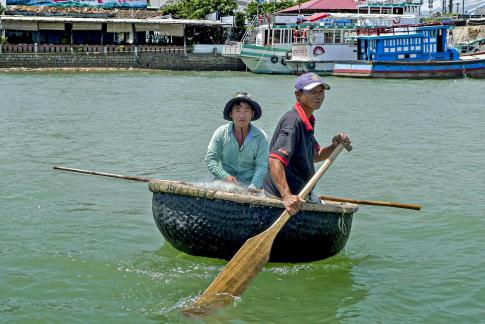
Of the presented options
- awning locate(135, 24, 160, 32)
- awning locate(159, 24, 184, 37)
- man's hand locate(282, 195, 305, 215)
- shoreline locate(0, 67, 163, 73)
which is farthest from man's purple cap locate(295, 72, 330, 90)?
awning locate(135, 24, 160, 32)

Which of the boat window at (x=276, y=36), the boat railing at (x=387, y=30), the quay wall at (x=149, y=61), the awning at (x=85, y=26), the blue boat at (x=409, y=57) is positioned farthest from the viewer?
the awning at (x=85, y=26)

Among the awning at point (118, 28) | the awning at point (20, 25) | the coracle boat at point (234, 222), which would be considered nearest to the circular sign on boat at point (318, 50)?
the awning at point (118, 28)

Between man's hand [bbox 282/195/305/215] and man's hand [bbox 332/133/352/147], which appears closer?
man's hand [bbox 282/195/305/215]

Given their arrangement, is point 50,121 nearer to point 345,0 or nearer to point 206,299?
point 206,299

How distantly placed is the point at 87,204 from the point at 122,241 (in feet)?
5.68

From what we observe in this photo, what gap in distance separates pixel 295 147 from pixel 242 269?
1.02 meters

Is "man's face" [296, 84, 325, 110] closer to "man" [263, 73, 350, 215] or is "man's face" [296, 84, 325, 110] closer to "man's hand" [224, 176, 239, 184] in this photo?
"man" [263, 73, 350, 215]

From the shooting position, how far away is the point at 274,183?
6051 millimetres

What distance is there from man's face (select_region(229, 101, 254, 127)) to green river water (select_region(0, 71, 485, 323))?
1236 millimetres

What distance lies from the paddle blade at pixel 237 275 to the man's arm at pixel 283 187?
30cm

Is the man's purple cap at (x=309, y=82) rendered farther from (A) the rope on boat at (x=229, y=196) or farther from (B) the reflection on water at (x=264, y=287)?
(B) the reflection on water at (x=264, y=287)

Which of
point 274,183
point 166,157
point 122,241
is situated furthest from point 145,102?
point 274,183

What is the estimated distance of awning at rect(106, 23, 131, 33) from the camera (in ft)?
156

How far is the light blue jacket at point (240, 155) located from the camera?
666cm
